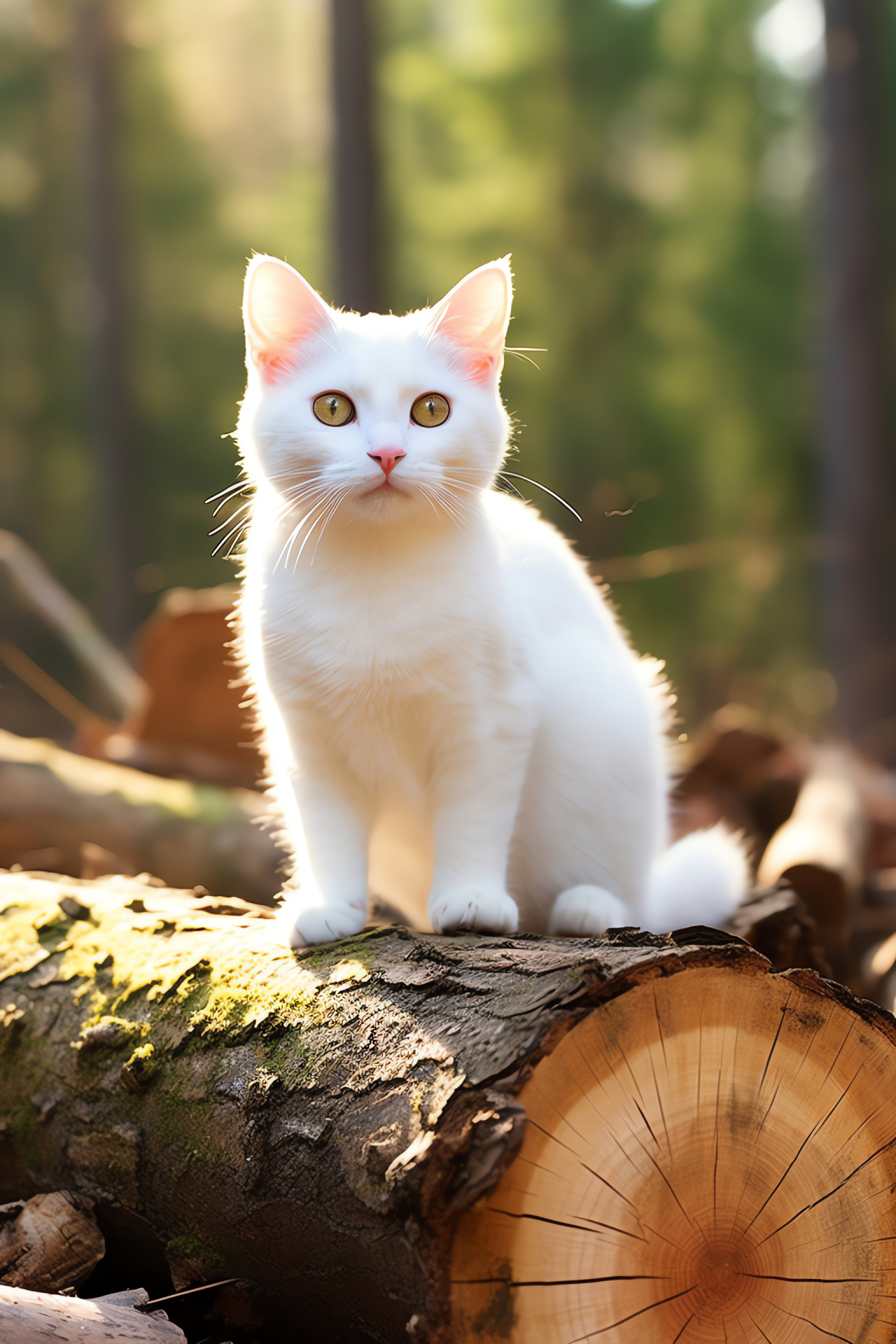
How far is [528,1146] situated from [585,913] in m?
0.79

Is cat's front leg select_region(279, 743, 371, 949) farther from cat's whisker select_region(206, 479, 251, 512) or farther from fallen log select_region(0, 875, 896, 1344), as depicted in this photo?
cat's whisker select_region(206, 479, 251, 512)

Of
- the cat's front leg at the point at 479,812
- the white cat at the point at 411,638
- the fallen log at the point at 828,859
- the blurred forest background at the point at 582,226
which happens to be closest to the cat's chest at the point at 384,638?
the white cat at the point at 411,638

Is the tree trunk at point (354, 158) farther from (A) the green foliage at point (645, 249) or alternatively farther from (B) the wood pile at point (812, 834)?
(B) the wood pile at point (812, 834)

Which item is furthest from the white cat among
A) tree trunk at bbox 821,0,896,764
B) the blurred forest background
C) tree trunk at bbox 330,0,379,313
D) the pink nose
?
the blurred forest background

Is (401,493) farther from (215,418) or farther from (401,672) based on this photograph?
(215,418)

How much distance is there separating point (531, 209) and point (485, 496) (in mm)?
9000

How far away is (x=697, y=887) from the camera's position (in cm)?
224

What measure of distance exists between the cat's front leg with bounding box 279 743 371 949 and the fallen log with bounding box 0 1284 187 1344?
61cm

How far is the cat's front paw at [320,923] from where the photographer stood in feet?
5.85

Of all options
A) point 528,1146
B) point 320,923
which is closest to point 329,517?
point 320,923

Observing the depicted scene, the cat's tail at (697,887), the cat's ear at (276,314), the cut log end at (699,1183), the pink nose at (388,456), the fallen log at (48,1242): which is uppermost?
the cat's ear at (276,314)

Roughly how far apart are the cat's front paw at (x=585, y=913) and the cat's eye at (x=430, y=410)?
86 cm

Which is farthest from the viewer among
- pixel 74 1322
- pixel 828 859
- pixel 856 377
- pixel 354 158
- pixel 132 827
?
pixel 856 377

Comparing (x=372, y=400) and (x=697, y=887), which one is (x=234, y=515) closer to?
(x=372, y=400)
